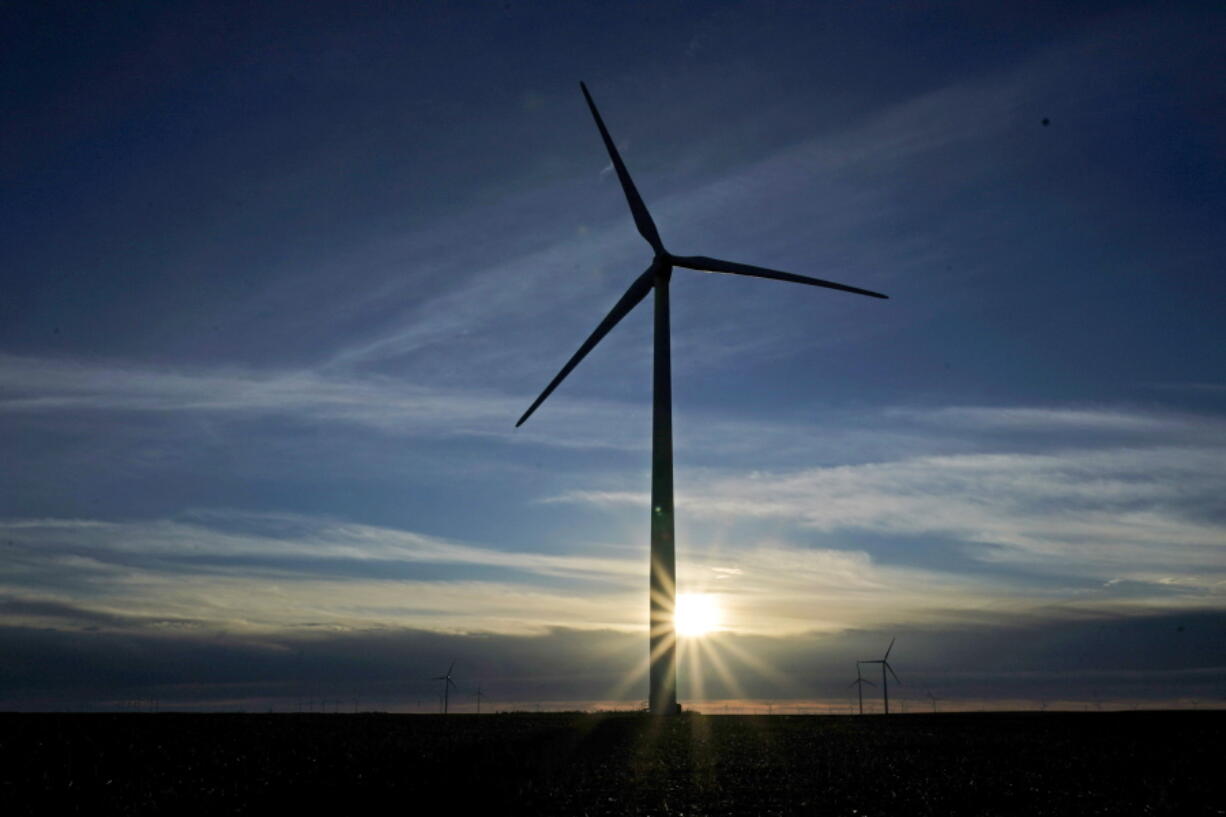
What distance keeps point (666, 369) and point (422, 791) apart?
1840 inches

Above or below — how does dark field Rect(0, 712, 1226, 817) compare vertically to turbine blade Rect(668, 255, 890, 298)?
below

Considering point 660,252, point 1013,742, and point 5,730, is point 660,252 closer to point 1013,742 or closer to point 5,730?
point 1013,742

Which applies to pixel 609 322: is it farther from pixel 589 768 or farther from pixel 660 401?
pixel 589 768

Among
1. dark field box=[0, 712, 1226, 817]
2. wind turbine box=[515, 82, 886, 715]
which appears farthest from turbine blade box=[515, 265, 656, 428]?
dark field box=[0, 712, 1226, 817]

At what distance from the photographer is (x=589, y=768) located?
42.0 meters

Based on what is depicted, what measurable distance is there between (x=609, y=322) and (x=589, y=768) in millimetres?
46682

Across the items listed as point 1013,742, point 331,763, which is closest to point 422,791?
point 331,763

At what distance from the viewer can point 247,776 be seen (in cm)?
3812

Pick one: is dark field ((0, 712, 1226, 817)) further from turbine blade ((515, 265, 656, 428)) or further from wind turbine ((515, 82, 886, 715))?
turbine blade ((515, 265, 656, 428))

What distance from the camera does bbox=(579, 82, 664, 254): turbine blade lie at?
283ft

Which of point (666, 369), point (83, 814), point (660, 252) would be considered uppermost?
point (660, 252)

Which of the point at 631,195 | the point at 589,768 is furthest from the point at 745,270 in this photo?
the point at 589,768

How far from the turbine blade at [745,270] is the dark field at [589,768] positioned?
3907cm

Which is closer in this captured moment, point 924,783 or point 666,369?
point 924,783
